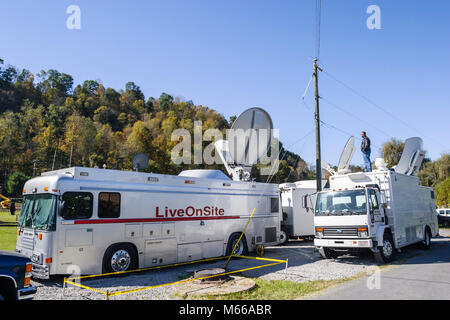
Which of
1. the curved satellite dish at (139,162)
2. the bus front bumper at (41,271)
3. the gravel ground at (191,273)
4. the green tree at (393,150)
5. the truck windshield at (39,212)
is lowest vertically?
the gravel ground at (191,273)

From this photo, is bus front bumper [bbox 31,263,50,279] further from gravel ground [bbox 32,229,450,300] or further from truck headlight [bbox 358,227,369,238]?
truck headlight [bbox 358,227,369,238]

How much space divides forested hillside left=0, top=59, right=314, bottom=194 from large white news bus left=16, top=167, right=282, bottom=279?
15.5 metres

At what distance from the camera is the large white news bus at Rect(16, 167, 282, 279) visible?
27.5 ft

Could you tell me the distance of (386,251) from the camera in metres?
11.5

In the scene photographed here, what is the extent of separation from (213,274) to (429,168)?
57089mm

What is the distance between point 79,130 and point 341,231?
57422 millimetres

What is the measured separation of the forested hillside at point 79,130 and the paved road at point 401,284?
660 inches

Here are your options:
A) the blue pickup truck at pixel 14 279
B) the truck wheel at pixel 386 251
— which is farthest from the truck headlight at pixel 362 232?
the blue pickup truck at pixel 14 279

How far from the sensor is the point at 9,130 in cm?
6100

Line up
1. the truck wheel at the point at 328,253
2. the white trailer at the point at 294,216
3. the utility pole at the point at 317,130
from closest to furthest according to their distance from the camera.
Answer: the truck wheel at the point at 328,253, the utility pole at the point at 317,130, the white trailer at the point at 294,216

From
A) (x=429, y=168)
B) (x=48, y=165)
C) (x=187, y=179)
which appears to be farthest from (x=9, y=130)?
(x=429, y=168)

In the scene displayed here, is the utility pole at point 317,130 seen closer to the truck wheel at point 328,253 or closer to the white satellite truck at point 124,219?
the truck wheel at point 328,253

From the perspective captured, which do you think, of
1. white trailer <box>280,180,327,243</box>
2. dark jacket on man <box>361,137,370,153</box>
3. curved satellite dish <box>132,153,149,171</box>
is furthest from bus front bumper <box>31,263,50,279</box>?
white trailer <box>280,180,327,243</box>

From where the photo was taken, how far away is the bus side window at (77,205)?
8.47 m
